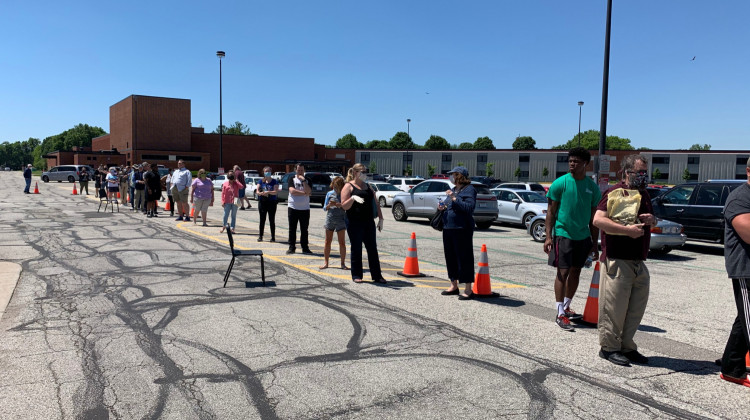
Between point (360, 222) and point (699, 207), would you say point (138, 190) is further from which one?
point (699, 207)

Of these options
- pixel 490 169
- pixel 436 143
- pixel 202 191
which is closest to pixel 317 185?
pixel 202 191

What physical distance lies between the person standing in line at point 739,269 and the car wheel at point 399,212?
15916 mm

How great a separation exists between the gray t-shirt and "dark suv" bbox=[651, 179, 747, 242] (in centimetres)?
1014

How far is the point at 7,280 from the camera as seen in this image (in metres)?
7.94

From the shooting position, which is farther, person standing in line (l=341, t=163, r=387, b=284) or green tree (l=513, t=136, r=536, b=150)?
green tree (l=513, t=136, r=536, b=150)

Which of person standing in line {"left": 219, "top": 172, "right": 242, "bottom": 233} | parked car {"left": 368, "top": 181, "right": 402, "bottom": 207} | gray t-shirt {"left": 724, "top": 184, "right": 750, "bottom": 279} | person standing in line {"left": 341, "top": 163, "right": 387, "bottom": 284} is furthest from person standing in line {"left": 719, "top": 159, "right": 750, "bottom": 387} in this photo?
parked car {"left": 368, "top": 181, "right": 402, "bottom": 207}

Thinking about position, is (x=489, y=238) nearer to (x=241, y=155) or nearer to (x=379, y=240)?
(x=379, y=240)

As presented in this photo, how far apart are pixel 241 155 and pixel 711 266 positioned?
7213cm

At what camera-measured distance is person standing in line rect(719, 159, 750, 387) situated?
405 cm

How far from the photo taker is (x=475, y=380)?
4.35 meters

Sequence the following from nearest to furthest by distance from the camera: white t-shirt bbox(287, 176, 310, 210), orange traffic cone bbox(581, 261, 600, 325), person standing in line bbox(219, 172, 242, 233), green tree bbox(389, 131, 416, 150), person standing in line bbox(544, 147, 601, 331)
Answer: person standing in line bbox(544, 147, 601, 331) → orange traffic cone bbox(581, 261, 600, 325) → white t-shirt bbox(287, 176, 310, 210) → person standing in line bbox(219, 172, 242, 233) → green tree bbox(389, 131, 416, 150)

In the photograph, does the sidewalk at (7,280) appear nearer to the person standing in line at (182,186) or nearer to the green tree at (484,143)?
the person standing in line at (182,186)

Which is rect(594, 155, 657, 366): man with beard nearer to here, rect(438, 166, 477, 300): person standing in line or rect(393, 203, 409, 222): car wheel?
rect(438, 166, 477, 300): person standing in line

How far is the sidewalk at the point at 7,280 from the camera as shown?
6.73 m
